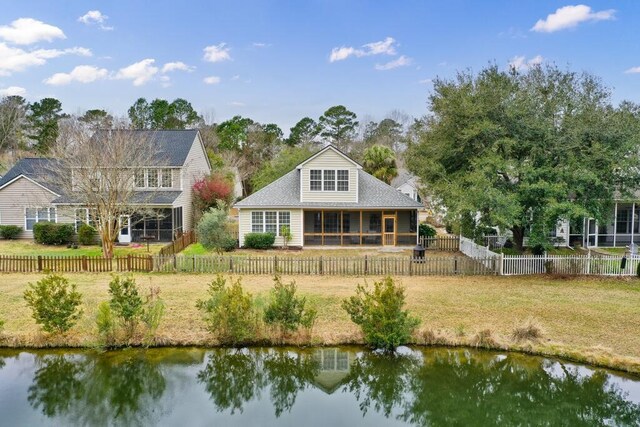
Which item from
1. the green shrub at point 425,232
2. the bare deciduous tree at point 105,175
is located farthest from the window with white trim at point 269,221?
the green shrub at point 425,232

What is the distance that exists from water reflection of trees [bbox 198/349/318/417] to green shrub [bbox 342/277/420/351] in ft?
5.55

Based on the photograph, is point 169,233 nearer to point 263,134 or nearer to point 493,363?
point 493,363

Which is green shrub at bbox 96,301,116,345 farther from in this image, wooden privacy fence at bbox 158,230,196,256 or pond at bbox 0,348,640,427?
wooden privacy fence at bbox 158,230,196,256

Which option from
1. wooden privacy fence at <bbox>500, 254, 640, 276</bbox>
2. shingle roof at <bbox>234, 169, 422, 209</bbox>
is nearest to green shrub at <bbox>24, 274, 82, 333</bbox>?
shingle roof at <bbox>234, 169, 422, 209</bbox>

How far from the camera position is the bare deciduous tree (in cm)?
2439

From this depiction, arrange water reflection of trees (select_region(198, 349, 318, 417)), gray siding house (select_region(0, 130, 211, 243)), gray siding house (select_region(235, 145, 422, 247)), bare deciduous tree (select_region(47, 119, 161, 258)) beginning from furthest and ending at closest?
gray siding house (select_region(0, 130, 211, 243)), gray siding house (select_region(235, 145, 422, 247)), bare deciduous tree (select_region(47, 119, 161, 258)), water reflection of trees (select_region(198, 349, 318, 417))

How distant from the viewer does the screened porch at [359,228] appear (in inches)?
1142

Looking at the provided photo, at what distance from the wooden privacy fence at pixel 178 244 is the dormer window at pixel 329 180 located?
878 cm

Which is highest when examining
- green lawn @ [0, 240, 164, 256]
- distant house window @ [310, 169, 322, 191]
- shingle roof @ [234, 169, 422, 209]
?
distant house window @ [310, 169, 322, 191]

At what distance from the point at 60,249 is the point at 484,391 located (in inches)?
1071

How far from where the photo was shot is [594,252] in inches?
Result: 1048

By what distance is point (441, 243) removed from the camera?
28.6 metres

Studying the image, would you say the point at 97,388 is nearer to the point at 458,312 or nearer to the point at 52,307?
the point at 52,307

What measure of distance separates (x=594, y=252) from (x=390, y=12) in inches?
785
